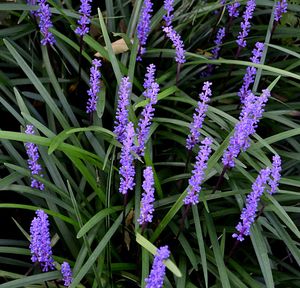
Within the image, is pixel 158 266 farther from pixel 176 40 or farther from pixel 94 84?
pixel 176 40

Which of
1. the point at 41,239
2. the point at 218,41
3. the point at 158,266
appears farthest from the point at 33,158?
the point at 218,41

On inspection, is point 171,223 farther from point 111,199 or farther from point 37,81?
point 37,81

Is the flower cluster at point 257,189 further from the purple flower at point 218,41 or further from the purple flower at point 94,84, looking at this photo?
the purple flower at point 218,41

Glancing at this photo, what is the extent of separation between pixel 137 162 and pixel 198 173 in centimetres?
69

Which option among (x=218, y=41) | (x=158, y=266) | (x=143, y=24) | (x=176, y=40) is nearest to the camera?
(x=158, y=266)

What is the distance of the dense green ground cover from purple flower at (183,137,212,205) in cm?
16

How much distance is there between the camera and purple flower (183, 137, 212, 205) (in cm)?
263

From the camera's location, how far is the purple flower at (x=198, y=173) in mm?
2635

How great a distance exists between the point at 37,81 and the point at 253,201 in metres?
1.52

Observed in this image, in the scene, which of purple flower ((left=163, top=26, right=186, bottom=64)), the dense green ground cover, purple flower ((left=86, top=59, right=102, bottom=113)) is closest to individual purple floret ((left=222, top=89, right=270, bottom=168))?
the dense green ground cover

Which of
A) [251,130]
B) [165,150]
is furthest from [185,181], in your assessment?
[251,130]

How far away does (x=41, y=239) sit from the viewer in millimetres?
2605

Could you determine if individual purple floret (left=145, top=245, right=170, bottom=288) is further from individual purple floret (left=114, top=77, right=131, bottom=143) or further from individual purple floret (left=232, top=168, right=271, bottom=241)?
individual purple floret (left=114, top=77, right=131, bottom=143)

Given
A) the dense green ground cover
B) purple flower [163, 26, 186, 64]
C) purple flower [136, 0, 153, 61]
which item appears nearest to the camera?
the dense green ground cover
